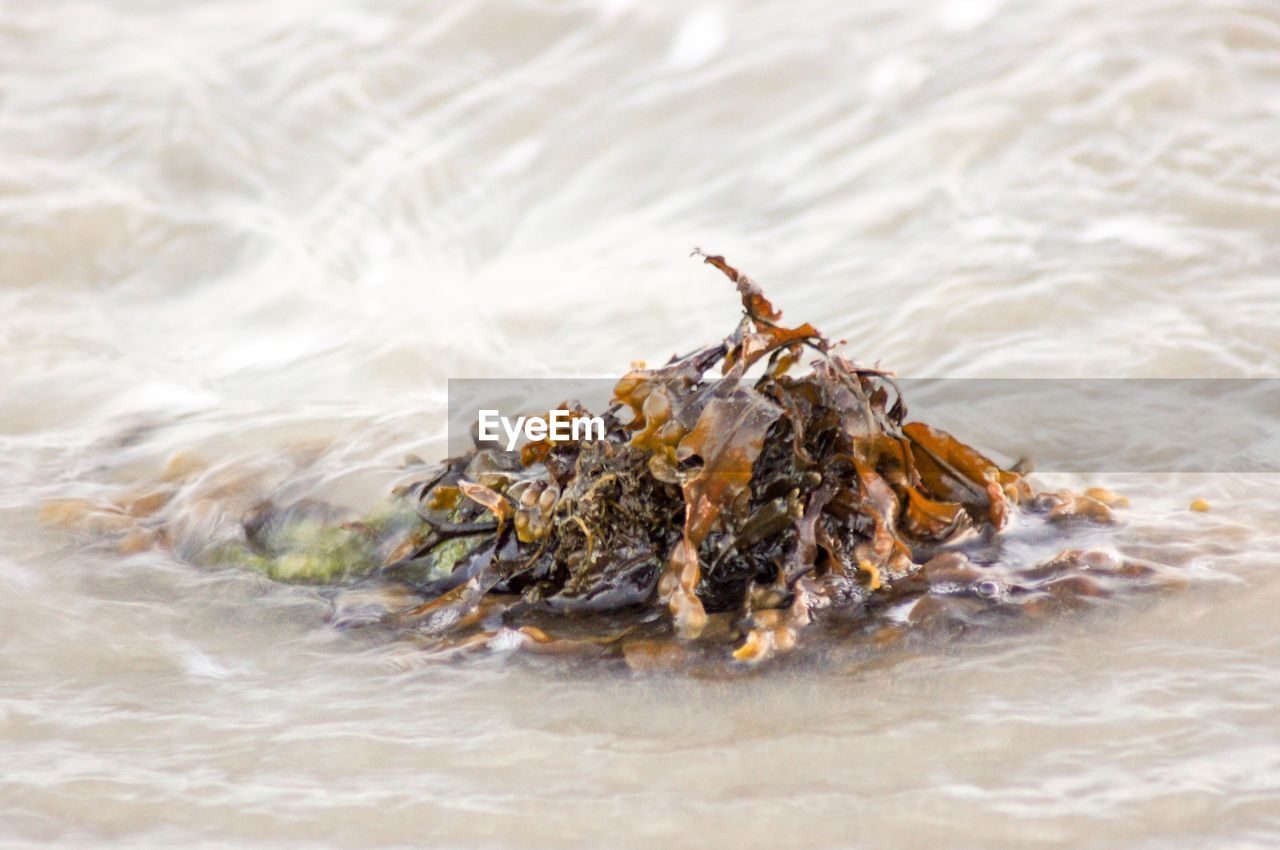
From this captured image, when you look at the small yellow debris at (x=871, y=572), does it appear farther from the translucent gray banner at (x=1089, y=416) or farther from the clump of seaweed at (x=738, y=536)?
the translucent gray banner at (x=1089, y=416)

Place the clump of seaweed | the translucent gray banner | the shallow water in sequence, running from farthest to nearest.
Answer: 1. the translucent gray banner
2. the clump of seaweed
3. the shallow water

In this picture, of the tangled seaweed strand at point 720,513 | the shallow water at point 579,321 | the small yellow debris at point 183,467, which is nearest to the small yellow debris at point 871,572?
the tangled seaweed strand at point 720,513

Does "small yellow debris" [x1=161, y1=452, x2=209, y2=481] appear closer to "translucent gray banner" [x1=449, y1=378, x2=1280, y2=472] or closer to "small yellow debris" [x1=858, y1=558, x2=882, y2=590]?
"translucent gray banner" [x1=449, y1=378, x2=1280, y2=472]

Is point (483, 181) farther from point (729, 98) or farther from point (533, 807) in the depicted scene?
point (533, 807)

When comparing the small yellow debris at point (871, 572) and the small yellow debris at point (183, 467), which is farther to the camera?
the small yellow debris at point (183, 467)

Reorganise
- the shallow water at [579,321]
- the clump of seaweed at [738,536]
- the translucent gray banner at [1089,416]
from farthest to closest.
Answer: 1. the translucent gray banner at [1089,416]
2. the clump of seaweed at [738,536]
3. the shallow water at [579,321]

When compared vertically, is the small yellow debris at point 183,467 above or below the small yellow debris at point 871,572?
above

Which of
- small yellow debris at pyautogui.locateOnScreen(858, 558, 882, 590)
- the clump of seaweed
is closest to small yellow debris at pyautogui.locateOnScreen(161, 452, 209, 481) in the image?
the clump of seaweed

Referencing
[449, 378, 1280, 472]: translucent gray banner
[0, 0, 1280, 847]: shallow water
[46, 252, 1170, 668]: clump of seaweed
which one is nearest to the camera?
[0, 0, 1280, 847]: shallow water
